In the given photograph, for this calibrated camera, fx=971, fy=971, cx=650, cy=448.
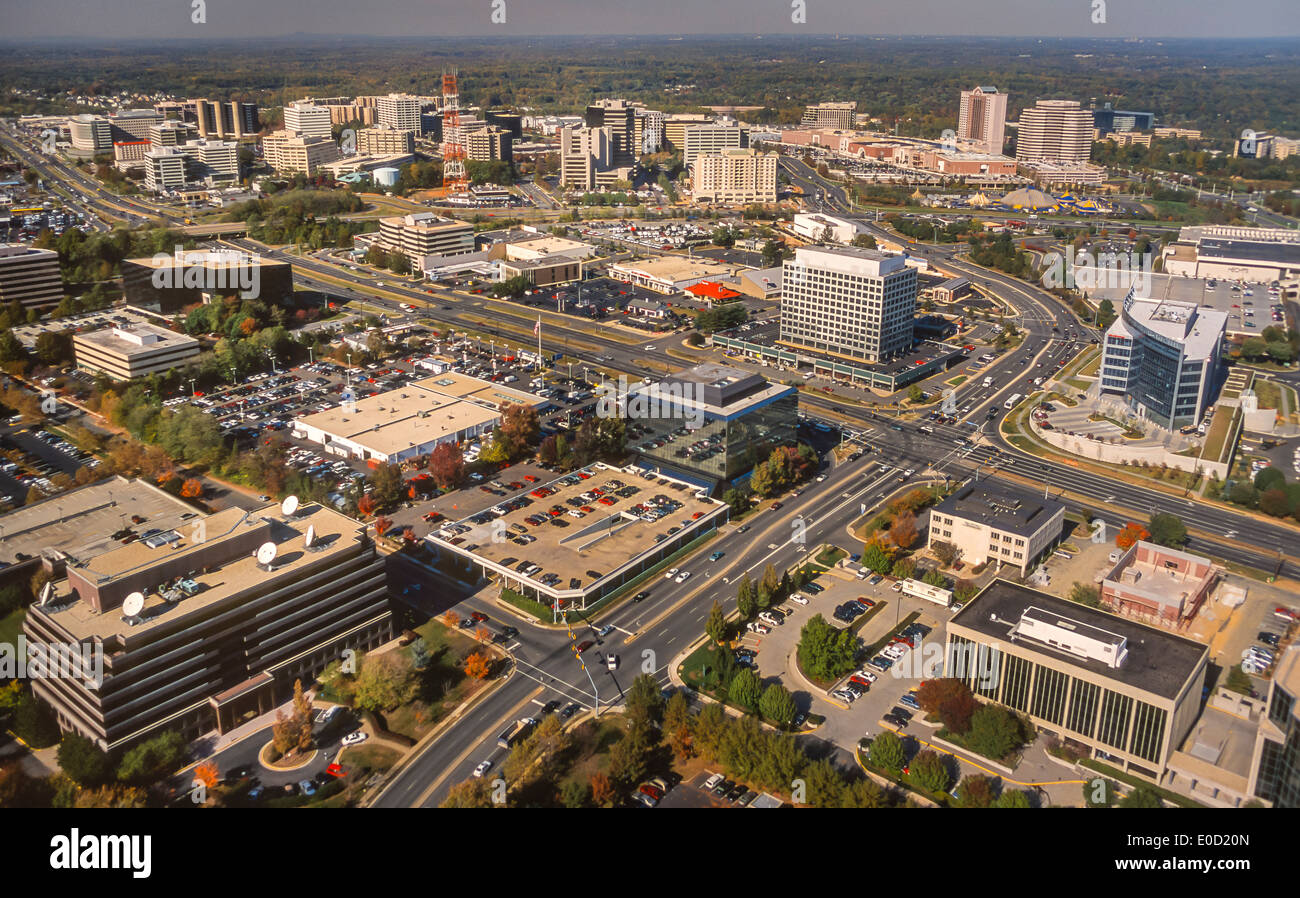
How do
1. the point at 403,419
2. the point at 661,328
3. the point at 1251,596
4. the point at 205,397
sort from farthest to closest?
the point at 661,328 < the point at 205,397 < the point at 403,419 < the point at 1251,596

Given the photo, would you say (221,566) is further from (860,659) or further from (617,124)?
(617,124)

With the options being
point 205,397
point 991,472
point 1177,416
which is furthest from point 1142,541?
point 205,397

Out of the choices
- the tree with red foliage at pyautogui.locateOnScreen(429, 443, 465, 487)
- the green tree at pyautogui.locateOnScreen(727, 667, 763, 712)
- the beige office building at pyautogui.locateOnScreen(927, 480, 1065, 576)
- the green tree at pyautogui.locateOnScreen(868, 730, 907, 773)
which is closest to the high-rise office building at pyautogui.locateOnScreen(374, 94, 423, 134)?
the tree with red foliage at pyautogui.locateOnScreen(429, 443, 465, 487)

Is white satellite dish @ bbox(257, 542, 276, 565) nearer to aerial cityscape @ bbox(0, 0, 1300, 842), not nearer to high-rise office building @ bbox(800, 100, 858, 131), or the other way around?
aerial cityscape @ bbox(0, 0, 1300, 842)

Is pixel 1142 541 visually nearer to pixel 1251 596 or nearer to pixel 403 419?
pixel 1251 596

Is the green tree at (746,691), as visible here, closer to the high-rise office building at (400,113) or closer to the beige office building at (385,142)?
the beige office building at (385,142)
